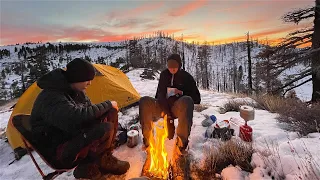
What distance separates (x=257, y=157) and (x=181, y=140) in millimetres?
936

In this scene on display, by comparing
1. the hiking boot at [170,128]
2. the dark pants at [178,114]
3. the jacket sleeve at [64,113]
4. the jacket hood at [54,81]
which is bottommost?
the hiking boot at [170,128]

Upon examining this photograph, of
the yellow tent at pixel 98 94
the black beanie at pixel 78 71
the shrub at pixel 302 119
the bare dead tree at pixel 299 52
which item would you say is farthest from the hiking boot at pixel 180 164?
the bare dead tree at pixel 299 52

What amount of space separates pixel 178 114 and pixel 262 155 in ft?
3.70

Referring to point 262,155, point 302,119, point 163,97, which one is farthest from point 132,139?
point 302,119

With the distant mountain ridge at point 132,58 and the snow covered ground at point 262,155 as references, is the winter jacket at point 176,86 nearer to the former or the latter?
the snow covered ground at point 262,155

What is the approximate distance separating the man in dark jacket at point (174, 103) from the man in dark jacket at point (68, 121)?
29.3 inches

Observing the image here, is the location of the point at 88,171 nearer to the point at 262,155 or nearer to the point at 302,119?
the point at 262,155

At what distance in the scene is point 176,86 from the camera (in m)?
3.39

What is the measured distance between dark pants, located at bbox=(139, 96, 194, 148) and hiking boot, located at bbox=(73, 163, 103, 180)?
2.63 ft

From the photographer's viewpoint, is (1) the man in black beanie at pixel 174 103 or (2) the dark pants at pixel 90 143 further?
(1) the man in black beanie at pixel 174 103

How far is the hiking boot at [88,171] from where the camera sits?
240cm

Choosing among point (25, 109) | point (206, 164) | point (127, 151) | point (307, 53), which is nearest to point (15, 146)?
point (25, 109)

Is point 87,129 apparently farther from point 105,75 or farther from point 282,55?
point 282,55

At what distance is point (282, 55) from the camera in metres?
9.63
